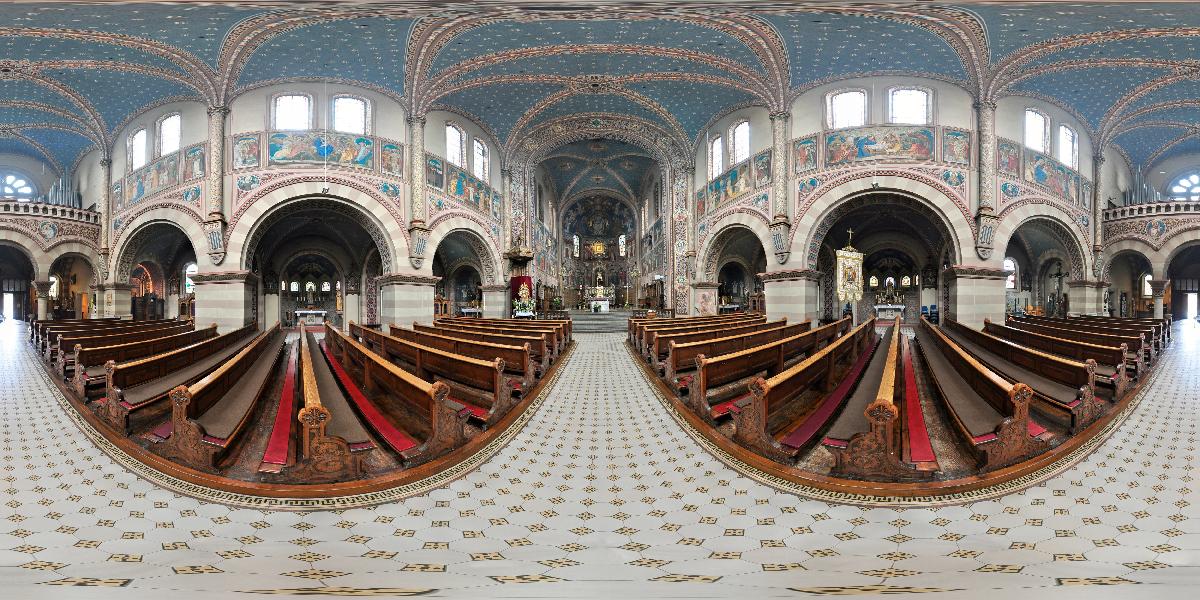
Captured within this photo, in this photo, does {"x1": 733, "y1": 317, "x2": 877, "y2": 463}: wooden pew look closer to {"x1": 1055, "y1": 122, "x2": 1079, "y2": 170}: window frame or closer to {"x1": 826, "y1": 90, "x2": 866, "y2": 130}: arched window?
{"x1": 826, "y1": 90, "x2": 866, "y2": 130}: arched window

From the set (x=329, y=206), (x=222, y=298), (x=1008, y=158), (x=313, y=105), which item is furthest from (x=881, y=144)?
(x=222, y=298)

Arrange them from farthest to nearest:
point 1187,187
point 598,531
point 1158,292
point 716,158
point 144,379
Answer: point 1187,187, point 1158,292, point 716,158, point 144,379, point 598,531

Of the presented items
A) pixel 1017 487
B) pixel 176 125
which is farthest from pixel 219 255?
pixel 1017 487

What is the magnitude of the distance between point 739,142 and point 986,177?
704 centimetres

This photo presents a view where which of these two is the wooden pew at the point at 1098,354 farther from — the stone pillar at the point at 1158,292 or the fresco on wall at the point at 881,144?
the stone pillar at the point at 1158,292

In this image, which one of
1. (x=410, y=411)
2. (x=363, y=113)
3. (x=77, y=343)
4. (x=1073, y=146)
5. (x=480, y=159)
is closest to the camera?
(x=410, y=411)

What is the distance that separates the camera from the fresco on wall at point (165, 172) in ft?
50.0

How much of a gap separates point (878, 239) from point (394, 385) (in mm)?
23239

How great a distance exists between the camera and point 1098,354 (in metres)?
7.26

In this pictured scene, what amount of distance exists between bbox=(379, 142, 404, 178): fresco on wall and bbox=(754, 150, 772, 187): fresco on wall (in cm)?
1094

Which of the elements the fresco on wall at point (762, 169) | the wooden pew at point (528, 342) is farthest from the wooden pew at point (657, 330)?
the fresco on wall at point (762, 169)

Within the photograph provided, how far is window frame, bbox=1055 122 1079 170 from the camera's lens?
53.1 ft

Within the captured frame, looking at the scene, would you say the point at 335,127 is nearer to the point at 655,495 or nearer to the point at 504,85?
the point at 504,85

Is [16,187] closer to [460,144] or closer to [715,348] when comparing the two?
[460,144]
